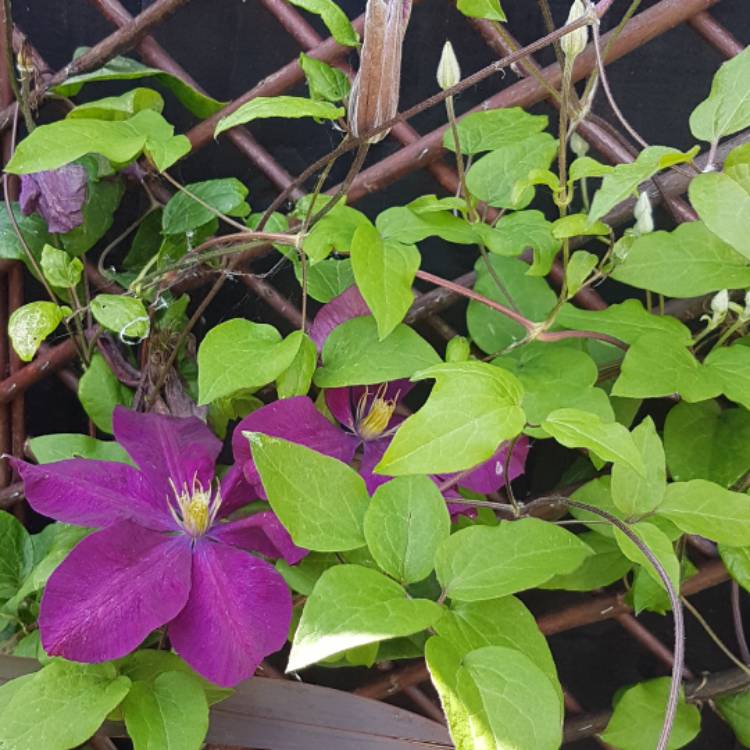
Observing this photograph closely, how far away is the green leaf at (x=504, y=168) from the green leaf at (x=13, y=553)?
0.50 m

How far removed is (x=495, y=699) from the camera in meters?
0.45

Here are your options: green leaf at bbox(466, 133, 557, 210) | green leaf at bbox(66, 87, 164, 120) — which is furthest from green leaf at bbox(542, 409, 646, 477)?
green leaf at bbox(66, 87, 164, 120)

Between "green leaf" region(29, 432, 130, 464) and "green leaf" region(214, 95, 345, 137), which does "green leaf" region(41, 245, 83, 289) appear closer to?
"green leaf" region(29, 432, 130, 464)

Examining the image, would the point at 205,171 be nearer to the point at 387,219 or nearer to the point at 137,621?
the point at 387,219

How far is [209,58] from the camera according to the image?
0.84 m

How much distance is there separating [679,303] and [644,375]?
7.9 inches

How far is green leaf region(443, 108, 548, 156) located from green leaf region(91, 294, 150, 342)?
29 centimetres

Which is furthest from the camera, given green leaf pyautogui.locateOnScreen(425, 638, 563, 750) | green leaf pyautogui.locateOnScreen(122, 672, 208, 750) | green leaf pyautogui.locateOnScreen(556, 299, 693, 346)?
green leaf pyautogui.locateOnScreen(556, 299, 693, 346)

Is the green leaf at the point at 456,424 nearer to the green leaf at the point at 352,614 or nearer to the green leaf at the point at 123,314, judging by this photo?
the green leaf at the point at 352,614

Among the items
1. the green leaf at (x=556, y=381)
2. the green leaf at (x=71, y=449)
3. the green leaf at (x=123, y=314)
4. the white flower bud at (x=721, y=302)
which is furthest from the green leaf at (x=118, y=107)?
the white flower bud at (x=721, y=302)

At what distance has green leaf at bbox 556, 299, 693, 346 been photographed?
0.65 metres

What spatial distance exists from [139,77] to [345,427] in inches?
15.0

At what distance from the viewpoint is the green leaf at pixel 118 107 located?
73 cm

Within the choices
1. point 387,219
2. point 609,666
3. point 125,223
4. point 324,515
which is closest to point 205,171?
point 125,223
